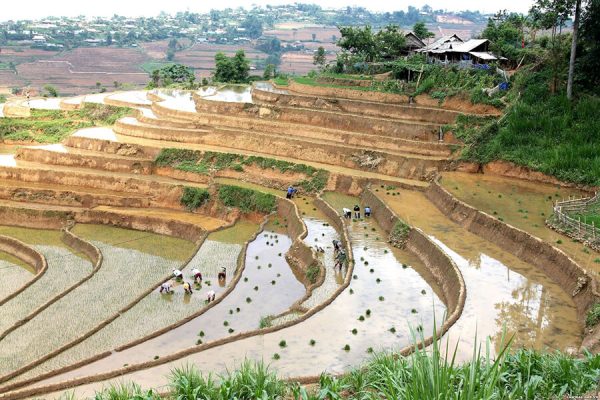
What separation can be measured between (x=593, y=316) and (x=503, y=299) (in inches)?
118

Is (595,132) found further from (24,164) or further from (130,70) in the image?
(130,70)

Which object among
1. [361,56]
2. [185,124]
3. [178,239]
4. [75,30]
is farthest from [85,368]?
[75,30]

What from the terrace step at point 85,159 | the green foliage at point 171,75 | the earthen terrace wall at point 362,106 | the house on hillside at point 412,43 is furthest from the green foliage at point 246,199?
the green foliage at point 171,75

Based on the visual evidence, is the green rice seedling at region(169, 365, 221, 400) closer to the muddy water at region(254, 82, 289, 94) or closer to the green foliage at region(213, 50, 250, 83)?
the muddy water at region(254, 82, 289, 94)

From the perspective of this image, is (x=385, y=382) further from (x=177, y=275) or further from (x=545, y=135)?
(x=545, y=135)

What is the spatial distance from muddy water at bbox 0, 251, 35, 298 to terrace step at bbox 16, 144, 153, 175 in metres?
9.03

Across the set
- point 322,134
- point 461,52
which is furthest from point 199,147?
point 461,52

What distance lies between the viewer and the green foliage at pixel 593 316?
1659cm

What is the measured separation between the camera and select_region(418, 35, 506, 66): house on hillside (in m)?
40.5

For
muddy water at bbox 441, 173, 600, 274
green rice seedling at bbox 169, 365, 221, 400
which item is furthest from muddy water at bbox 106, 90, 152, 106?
green rice seedling at bbox 169, 365, 221, 400

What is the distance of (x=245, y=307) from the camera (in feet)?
71.7

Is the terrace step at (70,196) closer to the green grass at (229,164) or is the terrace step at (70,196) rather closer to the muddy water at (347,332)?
the green grass at (229,164)

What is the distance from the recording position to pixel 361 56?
51875mm

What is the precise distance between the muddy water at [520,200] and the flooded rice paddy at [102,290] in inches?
492
